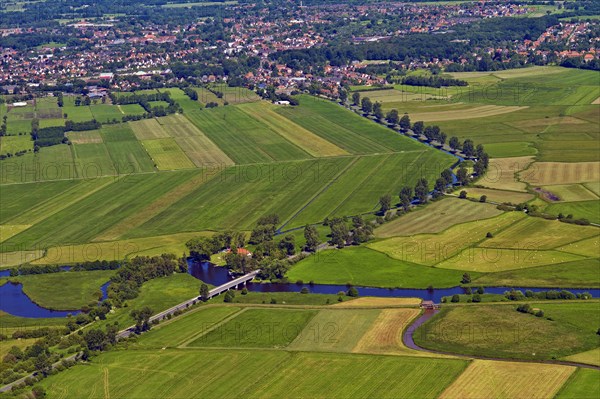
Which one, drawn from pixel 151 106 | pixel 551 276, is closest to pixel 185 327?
pixel 551 276

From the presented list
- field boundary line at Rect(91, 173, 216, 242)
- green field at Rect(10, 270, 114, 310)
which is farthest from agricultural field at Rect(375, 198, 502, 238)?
green field at Rect(10, 270, 114, 310)

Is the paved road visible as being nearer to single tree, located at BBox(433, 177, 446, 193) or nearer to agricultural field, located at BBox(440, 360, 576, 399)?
agricultural field, located at BBox(440, 360, 576, 399)

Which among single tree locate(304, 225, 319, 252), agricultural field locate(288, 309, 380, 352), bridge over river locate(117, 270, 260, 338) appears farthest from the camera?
single tree locate(304, 225, 319, 252)

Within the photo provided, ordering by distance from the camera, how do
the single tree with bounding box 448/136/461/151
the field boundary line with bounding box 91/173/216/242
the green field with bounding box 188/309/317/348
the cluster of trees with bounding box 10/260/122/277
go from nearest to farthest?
1. the green field with bounding box 188/309/317/348
2. the cluster of trees with bounding box 10/260/122/277
3. the field boundary line with bounding box 91/173/216/242
4. the single tree with bounding box 448/136/461/151

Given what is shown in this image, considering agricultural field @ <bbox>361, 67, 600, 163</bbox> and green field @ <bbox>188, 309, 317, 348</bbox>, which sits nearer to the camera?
green field @ <bbox>188, 309, 317, 348</bbox>

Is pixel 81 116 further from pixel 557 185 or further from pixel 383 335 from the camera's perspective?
pixel 383 335

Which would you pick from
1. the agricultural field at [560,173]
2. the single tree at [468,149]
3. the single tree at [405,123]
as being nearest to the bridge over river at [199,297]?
the agricultural field at [560,173]

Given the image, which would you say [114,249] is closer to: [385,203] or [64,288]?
[64,288]
